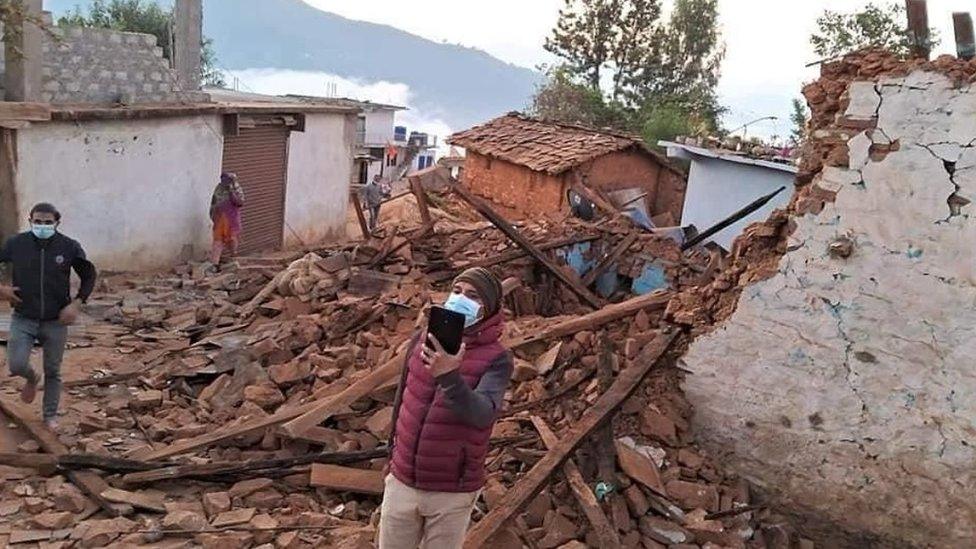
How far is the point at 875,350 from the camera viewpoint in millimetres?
5195

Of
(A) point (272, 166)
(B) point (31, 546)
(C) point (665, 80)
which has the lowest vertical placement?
(B) point (31, 546)

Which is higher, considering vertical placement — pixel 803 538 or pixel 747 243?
pixel 747 243

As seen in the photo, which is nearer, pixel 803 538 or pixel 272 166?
pixel 803 538

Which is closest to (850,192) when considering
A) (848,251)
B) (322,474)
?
(848,251)

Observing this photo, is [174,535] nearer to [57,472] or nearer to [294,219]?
[57,472]

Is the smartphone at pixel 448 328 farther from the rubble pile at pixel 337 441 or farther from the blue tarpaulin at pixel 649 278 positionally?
the blue tarpaulin at pixel 649 278

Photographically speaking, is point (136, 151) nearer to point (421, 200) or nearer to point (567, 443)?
point (421, 200)

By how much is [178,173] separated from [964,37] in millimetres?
11671

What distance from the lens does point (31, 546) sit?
15.5 feet

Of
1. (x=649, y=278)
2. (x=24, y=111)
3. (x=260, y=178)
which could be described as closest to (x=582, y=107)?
(x=260, y=178)

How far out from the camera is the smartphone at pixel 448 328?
3242mm

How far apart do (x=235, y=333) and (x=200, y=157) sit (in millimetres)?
6679

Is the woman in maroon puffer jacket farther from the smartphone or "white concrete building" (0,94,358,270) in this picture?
"white concrete building" (0,94,358,270)

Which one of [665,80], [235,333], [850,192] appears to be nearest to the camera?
[850,192]
